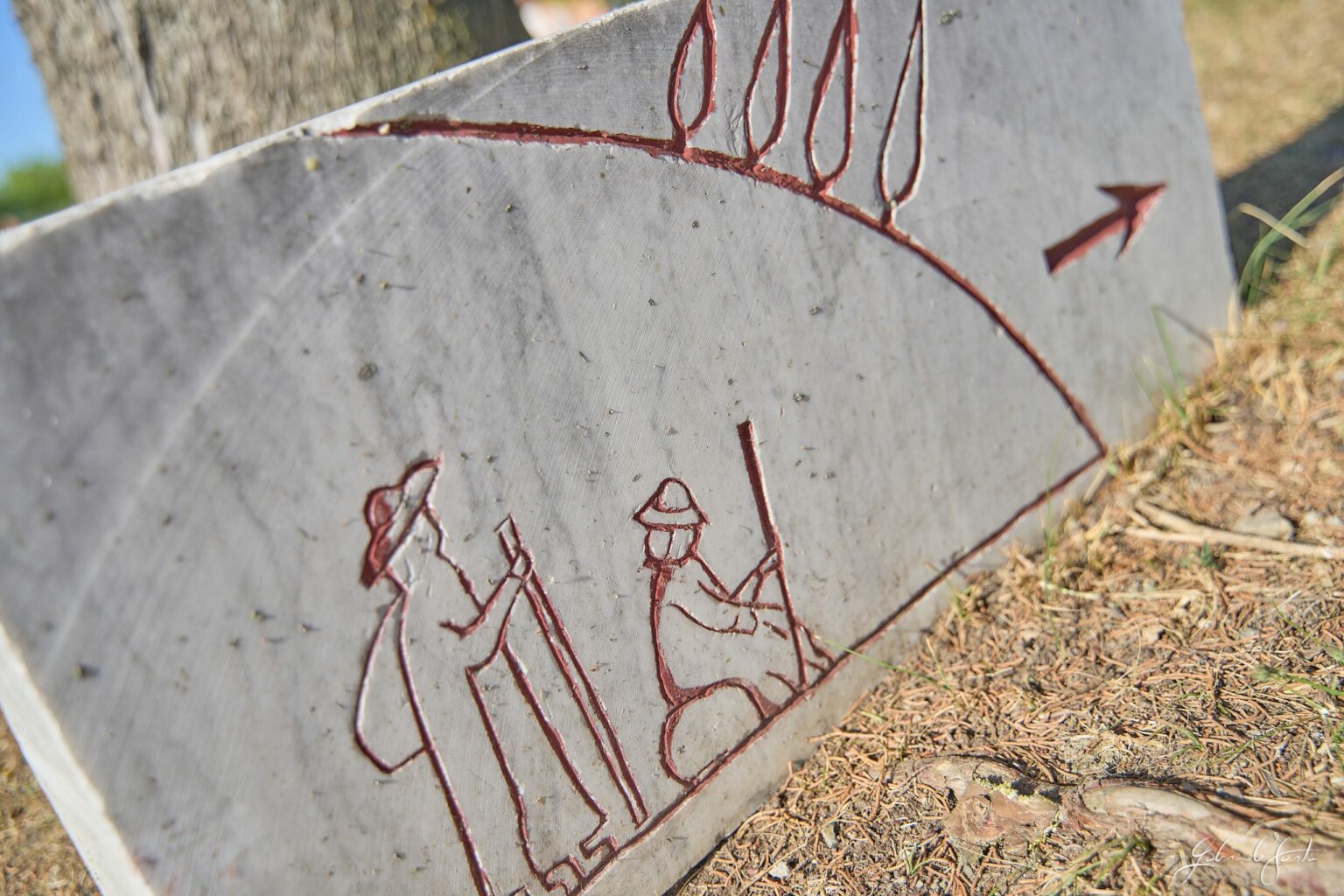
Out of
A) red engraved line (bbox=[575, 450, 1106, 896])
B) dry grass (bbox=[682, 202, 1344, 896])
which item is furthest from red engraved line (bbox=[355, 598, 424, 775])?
dry grass (bbox=[682, 202, 1344, 896])

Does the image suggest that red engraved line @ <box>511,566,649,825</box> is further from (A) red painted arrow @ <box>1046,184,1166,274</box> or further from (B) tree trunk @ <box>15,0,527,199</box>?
(B) tree trunk @ <box>15,0,527,199</box>

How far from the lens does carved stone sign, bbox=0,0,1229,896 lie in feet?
4.11

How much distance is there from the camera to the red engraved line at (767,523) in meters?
1.76

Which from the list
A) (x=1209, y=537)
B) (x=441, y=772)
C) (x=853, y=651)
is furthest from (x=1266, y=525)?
(x=441, y=772)

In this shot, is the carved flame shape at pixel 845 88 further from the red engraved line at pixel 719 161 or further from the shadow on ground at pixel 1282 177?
the shadow on ground at pixel 1282 177

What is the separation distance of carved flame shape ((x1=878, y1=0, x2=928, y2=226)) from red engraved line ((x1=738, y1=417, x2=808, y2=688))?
1.67 feet

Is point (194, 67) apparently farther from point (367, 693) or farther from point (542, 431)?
point (367, 693)

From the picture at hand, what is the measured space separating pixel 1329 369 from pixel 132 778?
251 centimetres

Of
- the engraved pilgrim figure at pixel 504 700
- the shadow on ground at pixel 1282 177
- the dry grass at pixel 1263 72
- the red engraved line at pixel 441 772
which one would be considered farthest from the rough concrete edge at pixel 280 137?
the dry grass at pixel 1263 72

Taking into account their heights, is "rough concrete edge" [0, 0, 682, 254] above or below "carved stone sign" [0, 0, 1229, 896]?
above

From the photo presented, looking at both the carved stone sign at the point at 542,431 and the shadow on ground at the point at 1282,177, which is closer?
the carved stone sign at the point at 542,431

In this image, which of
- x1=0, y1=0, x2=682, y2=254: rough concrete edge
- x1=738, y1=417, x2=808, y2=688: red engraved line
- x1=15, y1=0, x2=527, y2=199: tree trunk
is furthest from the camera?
x1=15, y1=0, x2=527, y2=199: tree trunk

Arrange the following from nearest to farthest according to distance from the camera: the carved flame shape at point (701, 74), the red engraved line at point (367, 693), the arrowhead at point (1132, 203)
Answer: the red engraved line at point (367, 693), the carved flame shape at point (701, 74), the arrowhead at point (1132, 203)

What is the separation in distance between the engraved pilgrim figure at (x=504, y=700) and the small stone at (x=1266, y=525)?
1.30 metres
